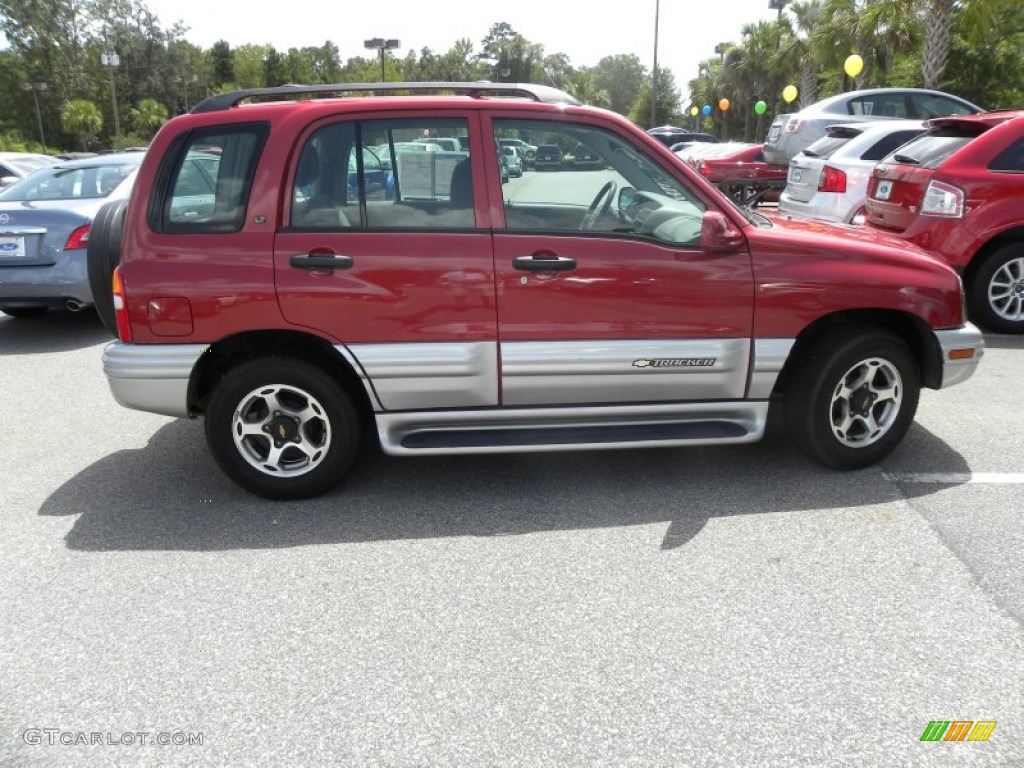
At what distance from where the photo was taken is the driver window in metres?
3.98

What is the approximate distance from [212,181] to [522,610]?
2.42 m

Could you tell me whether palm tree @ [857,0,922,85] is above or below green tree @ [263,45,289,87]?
below

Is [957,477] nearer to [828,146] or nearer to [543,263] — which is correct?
[543,263]

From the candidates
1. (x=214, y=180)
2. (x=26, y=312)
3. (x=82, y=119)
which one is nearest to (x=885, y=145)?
(x=214, y=180)

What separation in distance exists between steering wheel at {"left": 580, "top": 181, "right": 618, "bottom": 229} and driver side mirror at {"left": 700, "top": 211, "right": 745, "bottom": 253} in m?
0.45

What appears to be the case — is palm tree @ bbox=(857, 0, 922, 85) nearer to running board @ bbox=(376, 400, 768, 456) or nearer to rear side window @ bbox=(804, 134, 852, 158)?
rear side window @ bbox=(804, 134, 852, 158)

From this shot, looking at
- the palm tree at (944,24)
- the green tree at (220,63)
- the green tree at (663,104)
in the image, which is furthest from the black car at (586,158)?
the green tree at (220,63)

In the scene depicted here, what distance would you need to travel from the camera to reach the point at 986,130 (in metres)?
6.99

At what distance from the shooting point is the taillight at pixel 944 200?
6.72m

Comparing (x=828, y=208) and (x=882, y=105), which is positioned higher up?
(x=882, y=105)

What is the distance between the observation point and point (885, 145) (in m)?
8.76

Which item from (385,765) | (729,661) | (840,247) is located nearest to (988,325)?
(840,247)

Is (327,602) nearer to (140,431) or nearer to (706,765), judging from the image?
(706,765)

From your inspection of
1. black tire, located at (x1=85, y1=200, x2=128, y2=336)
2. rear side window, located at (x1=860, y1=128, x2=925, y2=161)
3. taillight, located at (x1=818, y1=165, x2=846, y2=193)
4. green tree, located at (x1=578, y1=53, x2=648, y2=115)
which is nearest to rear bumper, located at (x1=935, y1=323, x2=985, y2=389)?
black tire, located at (x1=85, y1=200, x2=128, y2=336)
